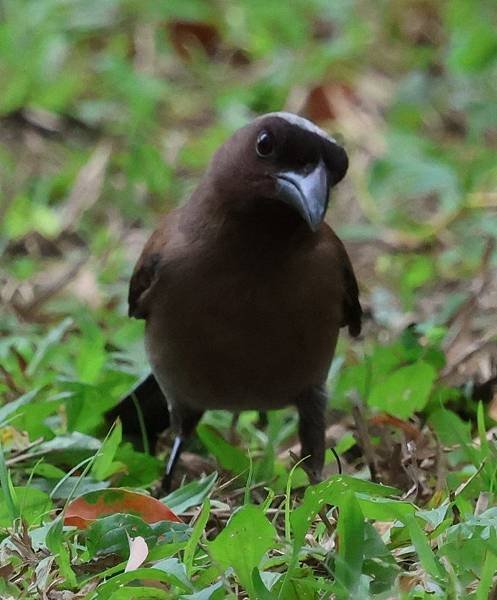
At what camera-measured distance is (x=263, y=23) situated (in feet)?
30.8

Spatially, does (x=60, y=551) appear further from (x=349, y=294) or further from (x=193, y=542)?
(x=349, y=294)

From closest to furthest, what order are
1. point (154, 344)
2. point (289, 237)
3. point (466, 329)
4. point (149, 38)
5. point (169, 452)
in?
point (289, 237) < point (154, 344) < point (169, 452) < point (466, 329) < point (149, 38)

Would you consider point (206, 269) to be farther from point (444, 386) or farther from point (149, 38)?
point (149, 38)

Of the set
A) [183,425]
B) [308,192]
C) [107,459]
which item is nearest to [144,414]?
Result: [183,425]

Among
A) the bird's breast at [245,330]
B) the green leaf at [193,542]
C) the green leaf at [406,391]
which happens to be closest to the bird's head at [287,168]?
the bird's breast at [245,330]

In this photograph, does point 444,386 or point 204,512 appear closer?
point 204,512

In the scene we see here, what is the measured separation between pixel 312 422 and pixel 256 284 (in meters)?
0.69

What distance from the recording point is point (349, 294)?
15.7 feet

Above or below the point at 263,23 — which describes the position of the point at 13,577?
above

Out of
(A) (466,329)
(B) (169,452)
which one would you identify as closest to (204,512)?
(B) (169,452)

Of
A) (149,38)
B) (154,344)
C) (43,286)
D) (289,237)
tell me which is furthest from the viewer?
(149,38)

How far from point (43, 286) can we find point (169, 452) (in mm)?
1736

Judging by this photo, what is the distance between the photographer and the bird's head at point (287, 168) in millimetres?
4047

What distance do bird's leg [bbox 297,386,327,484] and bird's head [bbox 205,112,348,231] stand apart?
2.72ft
